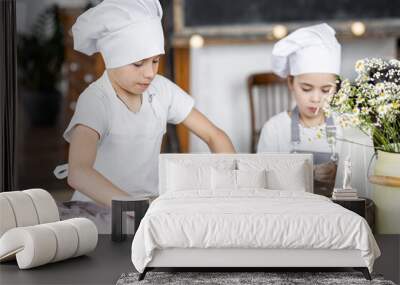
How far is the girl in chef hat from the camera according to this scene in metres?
6.25

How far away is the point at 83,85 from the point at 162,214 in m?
2.12

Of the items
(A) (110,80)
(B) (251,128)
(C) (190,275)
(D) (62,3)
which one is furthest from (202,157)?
(D) (62,3)

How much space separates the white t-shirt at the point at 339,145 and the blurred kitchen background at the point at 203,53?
13cm

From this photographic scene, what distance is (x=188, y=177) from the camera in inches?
226

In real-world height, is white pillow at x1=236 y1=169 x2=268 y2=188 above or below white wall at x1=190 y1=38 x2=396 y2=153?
below

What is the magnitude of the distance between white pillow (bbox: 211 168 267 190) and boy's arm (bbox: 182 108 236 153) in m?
0.64

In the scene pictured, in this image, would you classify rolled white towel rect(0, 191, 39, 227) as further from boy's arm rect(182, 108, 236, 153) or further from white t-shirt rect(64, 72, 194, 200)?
boy's arm rect(182, 108, 236, 153)

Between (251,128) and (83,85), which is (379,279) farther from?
(83,85)

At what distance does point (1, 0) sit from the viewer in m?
6.18

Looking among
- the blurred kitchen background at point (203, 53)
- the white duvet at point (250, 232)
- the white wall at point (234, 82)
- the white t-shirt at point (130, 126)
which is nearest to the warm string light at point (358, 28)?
the blurred kitchen background at point (203, 53)

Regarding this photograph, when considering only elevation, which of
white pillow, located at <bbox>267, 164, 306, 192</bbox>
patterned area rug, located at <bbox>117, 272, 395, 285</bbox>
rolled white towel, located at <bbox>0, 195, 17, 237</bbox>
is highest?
white pillow, located at <bbox>267, 164, 306, 192</bbox>

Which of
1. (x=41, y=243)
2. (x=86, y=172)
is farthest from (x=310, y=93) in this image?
(x=41, y=243)

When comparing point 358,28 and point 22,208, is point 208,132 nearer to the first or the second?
point 358,28

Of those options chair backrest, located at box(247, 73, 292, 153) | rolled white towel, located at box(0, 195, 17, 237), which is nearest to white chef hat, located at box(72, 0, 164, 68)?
chair backrest, located at box(247, 73, 292, 153)
